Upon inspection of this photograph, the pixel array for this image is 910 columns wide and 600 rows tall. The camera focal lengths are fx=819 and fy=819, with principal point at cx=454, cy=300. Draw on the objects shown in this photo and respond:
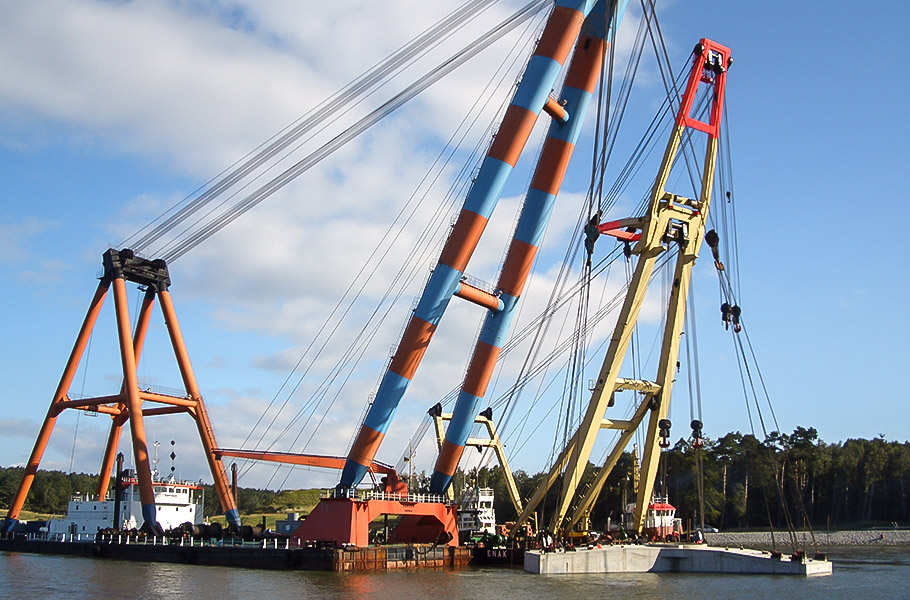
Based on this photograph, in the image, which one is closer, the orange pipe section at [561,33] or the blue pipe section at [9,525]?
the orange pipe section at [561,33]

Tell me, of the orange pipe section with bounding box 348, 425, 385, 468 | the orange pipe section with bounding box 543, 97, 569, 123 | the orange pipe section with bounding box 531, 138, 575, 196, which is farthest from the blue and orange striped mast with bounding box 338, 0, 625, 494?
the orange pipe section with bounding box 531, 138, 575, 196

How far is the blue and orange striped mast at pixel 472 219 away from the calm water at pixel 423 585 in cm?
711

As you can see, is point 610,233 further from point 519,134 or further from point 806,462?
point 806,462

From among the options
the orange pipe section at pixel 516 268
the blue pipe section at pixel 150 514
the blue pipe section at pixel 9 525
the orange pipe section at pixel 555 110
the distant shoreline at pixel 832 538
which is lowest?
the distant shoreline at pixel 832 538

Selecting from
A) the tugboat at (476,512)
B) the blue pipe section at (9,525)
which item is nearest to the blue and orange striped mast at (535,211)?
the tugboat at (476,512)

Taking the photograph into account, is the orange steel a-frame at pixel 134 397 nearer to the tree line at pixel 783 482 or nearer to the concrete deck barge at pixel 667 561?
the concrete deck barge at pixel 667 561

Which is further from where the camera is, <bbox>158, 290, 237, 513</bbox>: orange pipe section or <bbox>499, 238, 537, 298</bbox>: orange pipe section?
<bbox>158, 290, 237, 513</bbox>: orange pipe section

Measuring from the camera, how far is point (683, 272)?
31.6m

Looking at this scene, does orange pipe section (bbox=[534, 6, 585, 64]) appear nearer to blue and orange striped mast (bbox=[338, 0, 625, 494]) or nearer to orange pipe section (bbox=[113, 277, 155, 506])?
blue and orange striped mast (bbox=[338, 0, 625, 494])

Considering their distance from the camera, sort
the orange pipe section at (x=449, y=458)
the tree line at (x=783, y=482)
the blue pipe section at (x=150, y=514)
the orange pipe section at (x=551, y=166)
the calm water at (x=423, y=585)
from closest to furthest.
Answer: the calm water at (x=423, y=585), the orange pipe section at (x=551, y=166), the orange pipe section at (x=449, y=458), the blue pipe section at (x=150, y=514), the tree line at (x=783, y=482)

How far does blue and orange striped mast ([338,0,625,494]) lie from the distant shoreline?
29.1 metres

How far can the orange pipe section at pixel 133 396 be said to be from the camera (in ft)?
124

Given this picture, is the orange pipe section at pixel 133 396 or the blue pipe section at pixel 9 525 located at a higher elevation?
the orange pipe section at pixel 133 396

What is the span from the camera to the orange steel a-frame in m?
38.6
